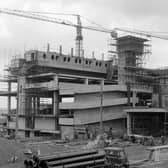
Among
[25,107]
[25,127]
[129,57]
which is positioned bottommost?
[25,127]

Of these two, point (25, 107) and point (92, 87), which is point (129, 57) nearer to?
point (92, 87)

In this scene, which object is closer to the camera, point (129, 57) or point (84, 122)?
point (84, 122)

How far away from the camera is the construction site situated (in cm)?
5891

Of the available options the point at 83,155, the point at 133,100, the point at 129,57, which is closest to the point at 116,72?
the point at 129,57

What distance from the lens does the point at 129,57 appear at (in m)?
81.0

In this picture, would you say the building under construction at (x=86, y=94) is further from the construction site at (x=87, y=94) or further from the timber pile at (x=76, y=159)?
the timber pile at (x=76, y=159)

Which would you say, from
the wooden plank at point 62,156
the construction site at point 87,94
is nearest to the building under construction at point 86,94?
the construction site at point 87,94

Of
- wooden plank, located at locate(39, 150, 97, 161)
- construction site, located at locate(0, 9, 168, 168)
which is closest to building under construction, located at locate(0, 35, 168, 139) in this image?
construction site, located at locate(0, 9, 168, 168)

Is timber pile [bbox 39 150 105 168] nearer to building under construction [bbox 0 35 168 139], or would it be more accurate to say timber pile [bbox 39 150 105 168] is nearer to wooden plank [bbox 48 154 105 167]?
wooden plank [bbox 48 154 105 167]

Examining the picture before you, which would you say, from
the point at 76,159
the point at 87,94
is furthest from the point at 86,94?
the point at 76,159

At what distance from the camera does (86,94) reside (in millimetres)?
64750

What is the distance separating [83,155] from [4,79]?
62.7 metres

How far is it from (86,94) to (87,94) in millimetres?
206

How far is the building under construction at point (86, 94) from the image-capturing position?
60.2m
